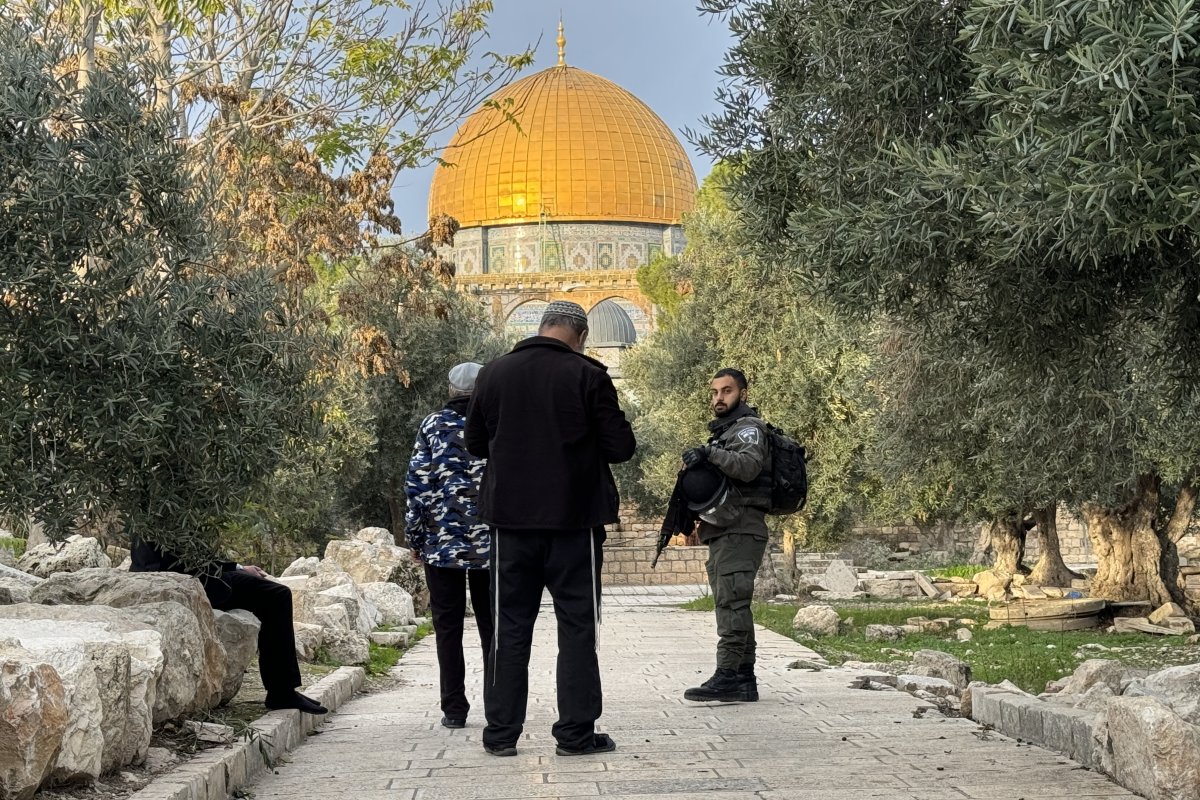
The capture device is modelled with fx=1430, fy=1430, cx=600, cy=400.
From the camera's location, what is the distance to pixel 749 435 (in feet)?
22.4

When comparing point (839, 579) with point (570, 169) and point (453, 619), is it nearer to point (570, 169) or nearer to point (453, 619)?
point (453, 619)

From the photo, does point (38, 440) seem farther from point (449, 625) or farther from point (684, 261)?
point (684, 261)

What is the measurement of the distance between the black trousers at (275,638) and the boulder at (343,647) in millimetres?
3031

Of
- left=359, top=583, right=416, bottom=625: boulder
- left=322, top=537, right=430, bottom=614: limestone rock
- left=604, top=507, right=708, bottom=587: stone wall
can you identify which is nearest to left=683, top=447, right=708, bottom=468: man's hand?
left=359, top=583, right=416, bottom=625: boulder

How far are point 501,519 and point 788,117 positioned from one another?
7.96 ft

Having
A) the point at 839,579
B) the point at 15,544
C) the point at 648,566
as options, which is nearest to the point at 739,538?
the point at 15,544

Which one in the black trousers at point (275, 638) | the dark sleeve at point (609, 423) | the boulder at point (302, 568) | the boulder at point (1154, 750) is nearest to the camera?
the boulder at point (1154, 750)

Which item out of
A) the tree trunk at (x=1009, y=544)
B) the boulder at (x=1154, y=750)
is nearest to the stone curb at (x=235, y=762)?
the boulder at (x=1154, y=750)

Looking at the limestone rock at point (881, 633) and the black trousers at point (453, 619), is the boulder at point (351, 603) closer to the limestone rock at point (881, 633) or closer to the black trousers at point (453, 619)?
the black trousers at point (453, 619)

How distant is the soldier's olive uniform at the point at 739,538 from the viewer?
22.5 ft

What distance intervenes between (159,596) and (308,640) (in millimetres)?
3414

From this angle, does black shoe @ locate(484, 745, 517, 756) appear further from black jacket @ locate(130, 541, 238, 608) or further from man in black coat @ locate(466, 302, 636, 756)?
black jacket @ locate(130, 541, 238, 608)

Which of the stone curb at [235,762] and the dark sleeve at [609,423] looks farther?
the dark sleeve at [609,423]

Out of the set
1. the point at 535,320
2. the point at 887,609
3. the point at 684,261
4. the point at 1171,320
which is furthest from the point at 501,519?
the point at 535,320
